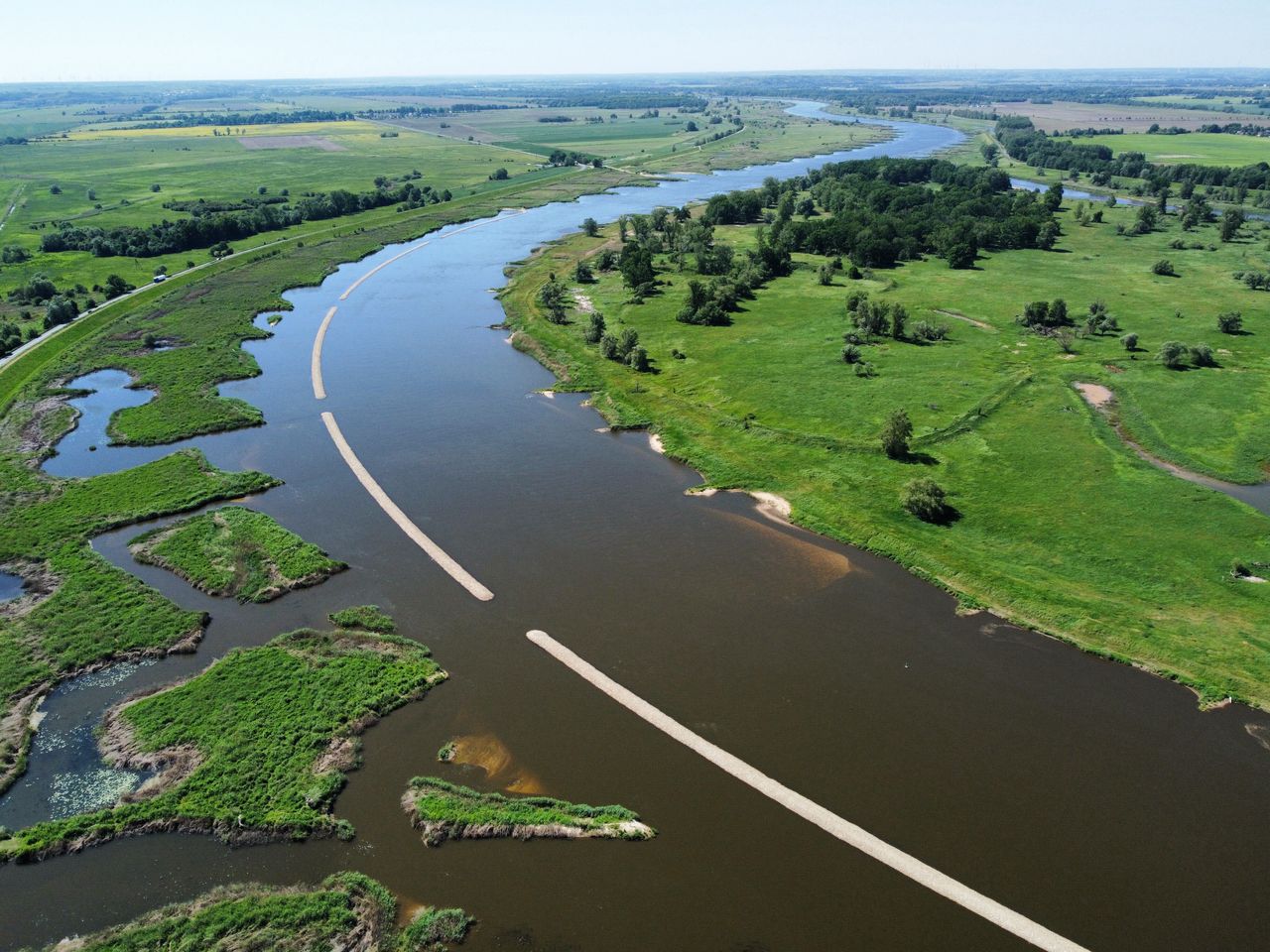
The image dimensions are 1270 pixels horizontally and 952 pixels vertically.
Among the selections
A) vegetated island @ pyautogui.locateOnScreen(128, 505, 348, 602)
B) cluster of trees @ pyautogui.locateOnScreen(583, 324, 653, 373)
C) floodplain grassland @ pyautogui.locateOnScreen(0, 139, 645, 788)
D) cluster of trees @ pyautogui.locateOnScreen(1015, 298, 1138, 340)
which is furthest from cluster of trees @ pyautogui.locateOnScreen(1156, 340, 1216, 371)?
floodplain grassland @ pyautogui.locateOnScreen(0, 139, 645, 788)

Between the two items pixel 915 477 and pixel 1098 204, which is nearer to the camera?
pixel 915 477

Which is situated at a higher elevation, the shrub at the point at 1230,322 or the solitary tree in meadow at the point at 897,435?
the shrub at the point at 1230,322

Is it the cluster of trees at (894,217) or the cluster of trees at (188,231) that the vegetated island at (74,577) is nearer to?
→ the cluster of trees at (188,231)

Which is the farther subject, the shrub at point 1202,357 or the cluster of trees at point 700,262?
the cluster of trees at point 700,262

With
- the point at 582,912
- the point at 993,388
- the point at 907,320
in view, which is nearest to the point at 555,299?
the point at 907,320

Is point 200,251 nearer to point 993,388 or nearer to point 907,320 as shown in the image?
point 907,320

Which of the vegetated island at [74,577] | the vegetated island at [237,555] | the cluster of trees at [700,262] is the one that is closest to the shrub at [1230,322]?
the cluster of trees at [700,262]
